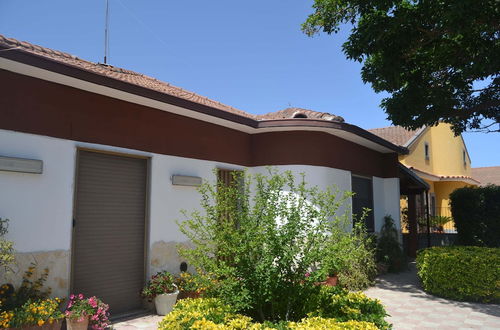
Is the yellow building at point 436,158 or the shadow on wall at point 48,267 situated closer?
the shadow on wall at point 48,267

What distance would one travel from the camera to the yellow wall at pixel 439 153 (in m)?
20.8

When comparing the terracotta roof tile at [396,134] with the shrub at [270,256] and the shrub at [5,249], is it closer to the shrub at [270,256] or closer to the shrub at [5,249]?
the shrub at [270,256]

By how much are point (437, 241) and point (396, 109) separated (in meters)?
8.49

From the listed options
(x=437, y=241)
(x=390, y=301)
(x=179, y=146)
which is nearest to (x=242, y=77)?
(x=179, y=146)

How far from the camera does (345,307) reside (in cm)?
434

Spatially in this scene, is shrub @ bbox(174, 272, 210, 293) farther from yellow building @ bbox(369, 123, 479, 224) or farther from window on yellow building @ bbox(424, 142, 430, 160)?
window on yellow building @ bbox(424, 142, 430, 160)

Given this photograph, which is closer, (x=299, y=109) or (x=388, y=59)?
(x=388, y=59)

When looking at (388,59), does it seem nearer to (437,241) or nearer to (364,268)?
(364,268)

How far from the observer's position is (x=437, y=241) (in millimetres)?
15641

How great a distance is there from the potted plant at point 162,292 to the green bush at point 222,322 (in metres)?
2.35

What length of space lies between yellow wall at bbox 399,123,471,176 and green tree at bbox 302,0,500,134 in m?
9.45

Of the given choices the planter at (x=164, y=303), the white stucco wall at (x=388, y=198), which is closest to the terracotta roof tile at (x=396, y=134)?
the white stucco wall at (x=388, y=198)

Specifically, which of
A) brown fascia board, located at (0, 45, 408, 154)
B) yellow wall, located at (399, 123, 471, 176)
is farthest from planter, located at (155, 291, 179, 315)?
yellow wall, located at (399, 123, 471, 176)

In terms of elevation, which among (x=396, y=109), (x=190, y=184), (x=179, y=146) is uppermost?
(x=396, y=109)
